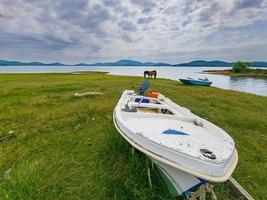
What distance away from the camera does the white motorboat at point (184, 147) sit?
2.22 meters

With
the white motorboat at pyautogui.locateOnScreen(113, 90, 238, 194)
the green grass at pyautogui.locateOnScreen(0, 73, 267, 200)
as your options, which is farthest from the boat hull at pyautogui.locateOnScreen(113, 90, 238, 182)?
the green grass at pyautogui.locateOnScreen(0, 73, 267, 200)

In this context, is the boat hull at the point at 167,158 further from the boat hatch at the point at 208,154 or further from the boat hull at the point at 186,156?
the boat hatch at the point at 208,154

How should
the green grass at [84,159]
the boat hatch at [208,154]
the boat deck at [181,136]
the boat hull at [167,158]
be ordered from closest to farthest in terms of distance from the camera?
the boat hull at [167,158], the boat hatch at [208,154], the boat deck at [181,136], the green grass at [84,159]

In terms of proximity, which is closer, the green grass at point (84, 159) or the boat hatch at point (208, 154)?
the boat hatch at point (208, 154)

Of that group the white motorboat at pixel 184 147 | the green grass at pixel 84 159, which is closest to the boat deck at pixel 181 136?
the white motorboat at pixel 184 147

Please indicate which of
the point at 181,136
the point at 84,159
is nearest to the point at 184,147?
the point at 181,136

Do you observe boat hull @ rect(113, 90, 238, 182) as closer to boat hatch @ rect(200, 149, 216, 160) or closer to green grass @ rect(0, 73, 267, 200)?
boat hatch @ rect(200, 149, 216, 160)

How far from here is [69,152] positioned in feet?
14.9

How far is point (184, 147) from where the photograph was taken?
2.53 metres

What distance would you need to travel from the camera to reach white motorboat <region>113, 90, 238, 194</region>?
2217 mm

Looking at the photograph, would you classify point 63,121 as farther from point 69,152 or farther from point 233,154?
point 233,154

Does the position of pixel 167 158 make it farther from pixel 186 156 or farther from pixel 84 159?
pixel 84 159

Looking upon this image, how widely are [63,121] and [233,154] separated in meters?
5.40

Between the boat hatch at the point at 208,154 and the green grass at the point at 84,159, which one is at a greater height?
the boat hatch at the point at 208,154
